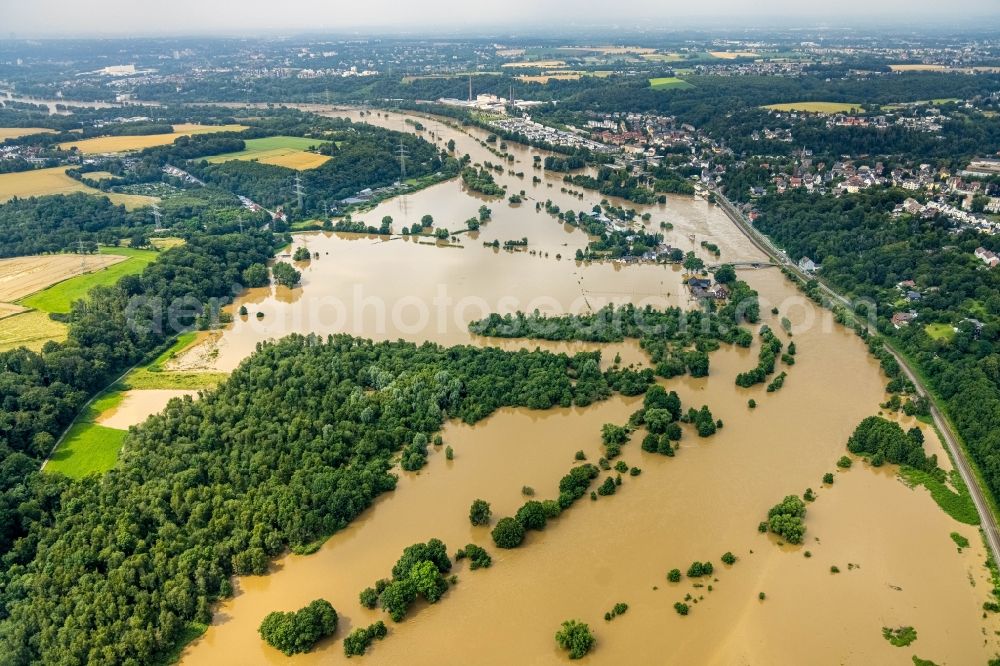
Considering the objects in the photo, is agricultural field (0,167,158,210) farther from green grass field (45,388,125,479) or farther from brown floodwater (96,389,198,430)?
green grass field (45,388,125,479)

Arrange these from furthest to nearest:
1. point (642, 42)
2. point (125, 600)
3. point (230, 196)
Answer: point (642, 42)
point (230, 196)
point (125, 600)

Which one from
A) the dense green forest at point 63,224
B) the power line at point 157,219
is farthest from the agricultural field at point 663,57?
the dense green forest at point 63,224

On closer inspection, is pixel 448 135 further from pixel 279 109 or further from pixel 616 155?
pixel 279 109

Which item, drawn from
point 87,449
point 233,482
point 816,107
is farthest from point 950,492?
point 816,107

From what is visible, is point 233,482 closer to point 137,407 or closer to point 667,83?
point 137,407

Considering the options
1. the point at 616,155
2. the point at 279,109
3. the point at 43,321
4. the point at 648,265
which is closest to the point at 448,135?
the point at 616,155

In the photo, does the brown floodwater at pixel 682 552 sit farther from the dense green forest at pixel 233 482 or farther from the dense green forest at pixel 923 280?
the dense green forest at pixel 923 280
